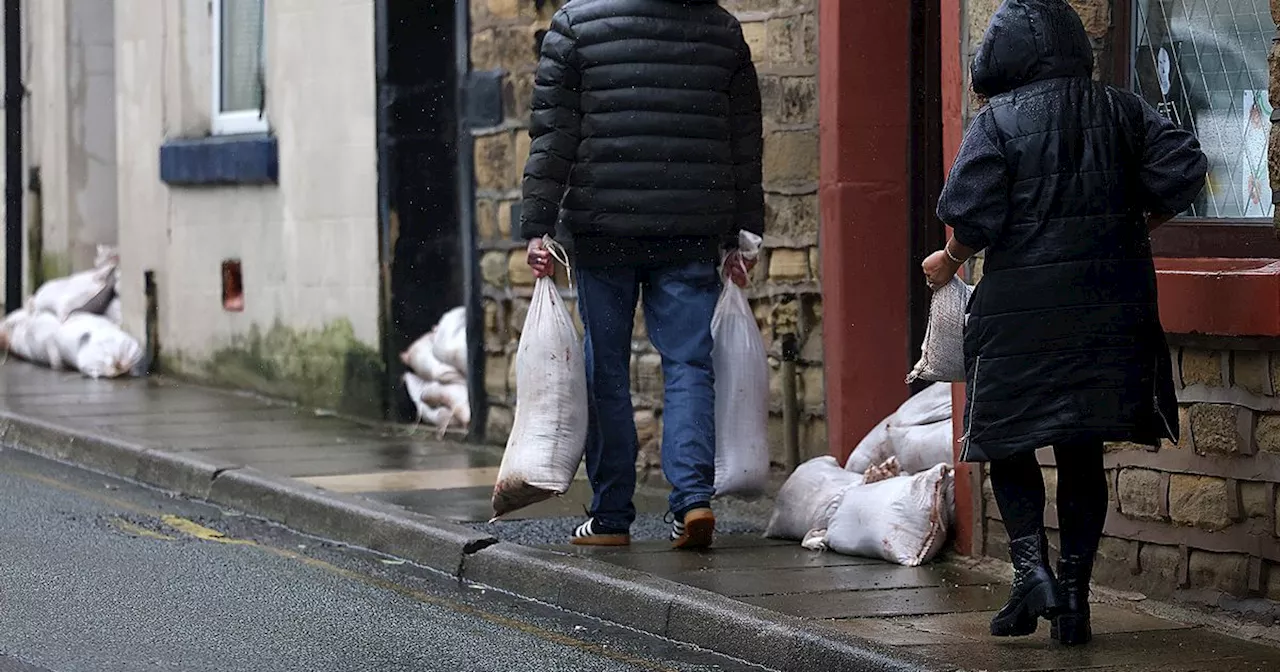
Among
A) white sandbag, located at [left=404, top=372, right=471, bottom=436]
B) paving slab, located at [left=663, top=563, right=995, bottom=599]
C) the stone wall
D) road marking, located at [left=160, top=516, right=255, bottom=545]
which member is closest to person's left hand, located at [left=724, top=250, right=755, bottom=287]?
paving slab, located at [left=663, top=563, right=995, bottom=599]

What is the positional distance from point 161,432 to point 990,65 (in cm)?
647

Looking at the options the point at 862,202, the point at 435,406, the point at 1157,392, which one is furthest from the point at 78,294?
the point at 1157,392

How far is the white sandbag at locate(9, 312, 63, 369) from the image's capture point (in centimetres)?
1534

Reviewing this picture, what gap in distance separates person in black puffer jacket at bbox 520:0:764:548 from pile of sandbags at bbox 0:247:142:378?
300 inches

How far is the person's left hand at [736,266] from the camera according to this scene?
7.92m

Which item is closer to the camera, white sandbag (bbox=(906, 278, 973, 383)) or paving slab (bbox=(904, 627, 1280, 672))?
paving slab (bbox=(904, 627, 1280, 672))

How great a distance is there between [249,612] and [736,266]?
217cm

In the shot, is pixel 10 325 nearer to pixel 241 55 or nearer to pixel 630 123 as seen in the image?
pixel 241 55

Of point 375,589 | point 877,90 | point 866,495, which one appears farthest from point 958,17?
point 375,589

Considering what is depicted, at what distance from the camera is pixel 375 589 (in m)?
7.46

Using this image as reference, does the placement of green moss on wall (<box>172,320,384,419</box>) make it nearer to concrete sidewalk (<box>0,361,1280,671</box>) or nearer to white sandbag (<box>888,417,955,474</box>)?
concrete sidewalk (<box>0,361,1280,671</box>)

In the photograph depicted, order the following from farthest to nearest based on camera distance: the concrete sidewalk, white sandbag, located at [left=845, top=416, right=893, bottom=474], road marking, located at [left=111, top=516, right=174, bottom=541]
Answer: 1. road marking, located at [left=111, top=516, right=174, bottom=541]
2. white sandbag, located at [left=845, top=416, right=893, bottom=474]
3. the concrete sidewalk

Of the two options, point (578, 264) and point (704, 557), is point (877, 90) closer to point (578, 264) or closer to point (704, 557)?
point (578, 264)

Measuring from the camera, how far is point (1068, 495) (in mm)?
6051
